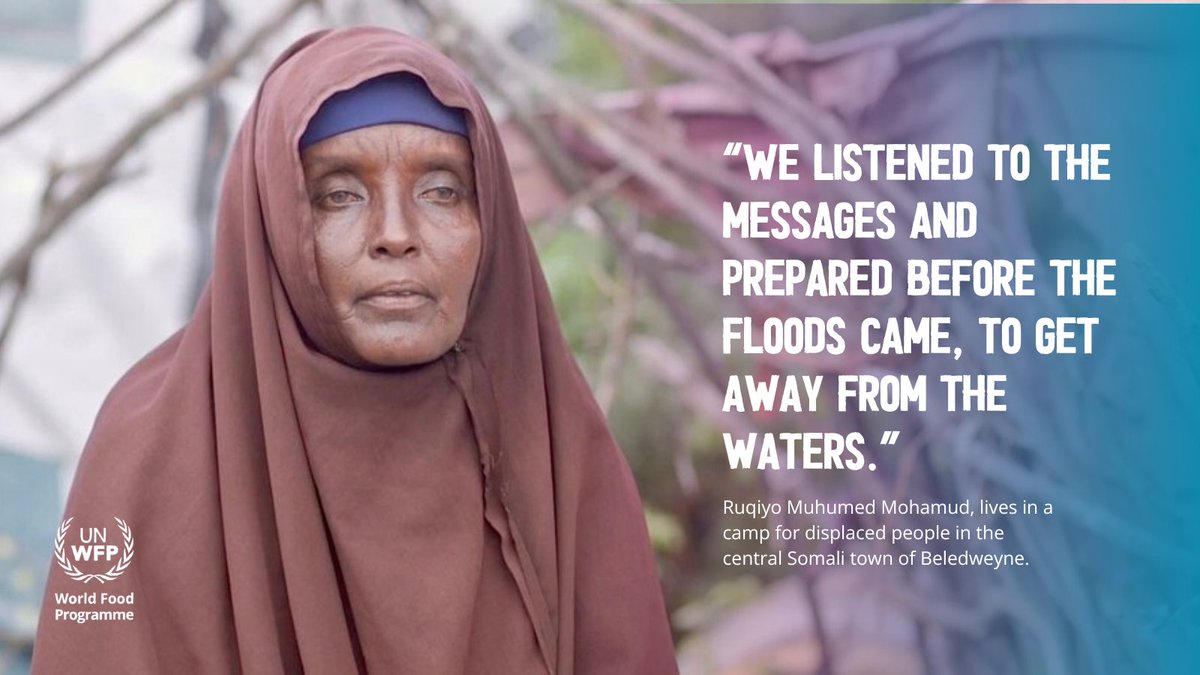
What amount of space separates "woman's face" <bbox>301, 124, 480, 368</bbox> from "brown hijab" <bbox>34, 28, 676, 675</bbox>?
4cm

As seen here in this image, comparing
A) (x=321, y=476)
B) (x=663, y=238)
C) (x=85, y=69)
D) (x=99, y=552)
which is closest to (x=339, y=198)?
(x=321, y=476)

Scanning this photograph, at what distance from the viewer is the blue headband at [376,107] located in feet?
5.86

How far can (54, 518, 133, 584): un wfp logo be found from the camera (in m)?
1.85

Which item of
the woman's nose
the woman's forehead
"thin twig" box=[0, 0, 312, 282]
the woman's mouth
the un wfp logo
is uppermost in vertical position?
"thin twig" box=[0, 0, 312, 282]

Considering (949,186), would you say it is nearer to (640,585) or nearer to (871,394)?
(871,394)

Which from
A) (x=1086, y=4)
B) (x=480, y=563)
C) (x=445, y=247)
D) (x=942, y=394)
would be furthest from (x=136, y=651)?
(x=1086, y=4)

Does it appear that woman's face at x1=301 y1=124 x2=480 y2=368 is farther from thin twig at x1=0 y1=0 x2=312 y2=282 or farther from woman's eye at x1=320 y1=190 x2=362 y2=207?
thin twig at x1=0 y1=0 x2=312 y2=282

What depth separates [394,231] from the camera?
1.79 metres

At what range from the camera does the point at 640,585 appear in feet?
6.60

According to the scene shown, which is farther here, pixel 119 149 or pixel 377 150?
pixel 119 149

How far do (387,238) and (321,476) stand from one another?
1.04 ft

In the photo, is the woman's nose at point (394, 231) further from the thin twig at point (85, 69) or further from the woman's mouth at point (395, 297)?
the thin twig at point (85, 69)

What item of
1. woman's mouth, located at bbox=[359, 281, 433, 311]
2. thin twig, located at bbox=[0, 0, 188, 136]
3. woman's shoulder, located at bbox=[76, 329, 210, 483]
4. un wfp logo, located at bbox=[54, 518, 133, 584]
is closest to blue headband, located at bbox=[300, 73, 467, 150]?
woman's mouth, located at bbox=[359, 281, 433, 311]

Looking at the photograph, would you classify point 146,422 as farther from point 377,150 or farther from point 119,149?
point 119,149
